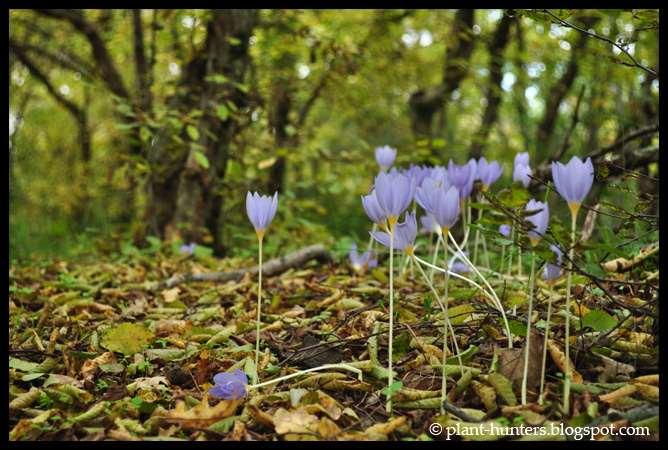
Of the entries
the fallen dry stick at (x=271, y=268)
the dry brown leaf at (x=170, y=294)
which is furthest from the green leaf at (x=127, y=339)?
the fallen dry stick at (x=271, y=268)

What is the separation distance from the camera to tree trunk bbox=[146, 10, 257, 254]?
18.7ft

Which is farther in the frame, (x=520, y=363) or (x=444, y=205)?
(x=520, y=363)

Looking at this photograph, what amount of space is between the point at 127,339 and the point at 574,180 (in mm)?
1814

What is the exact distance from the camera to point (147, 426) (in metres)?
1.85

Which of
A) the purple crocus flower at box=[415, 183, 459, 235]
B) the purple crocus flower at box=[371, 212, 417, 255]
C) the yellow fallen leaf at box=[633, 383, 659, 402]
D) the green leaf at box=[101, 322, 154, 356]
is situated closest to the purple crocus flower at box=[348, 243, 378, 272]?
the green leaf at box=[101, 322, 154, 356]

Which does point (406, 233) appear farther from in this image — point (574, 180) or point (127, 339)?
point (127, 339)

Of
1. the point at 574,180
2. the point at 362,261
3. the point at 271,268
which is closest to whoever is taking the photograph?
the point at 574,180

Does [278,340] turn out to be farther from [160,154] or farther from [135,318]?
[160,154]

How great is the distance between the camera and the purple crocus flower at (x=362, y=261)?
389 centimetres

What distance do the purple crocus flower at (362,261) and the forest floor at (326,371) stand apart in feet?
1.97

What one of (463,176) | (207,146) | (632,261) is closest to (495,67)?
(207,146)

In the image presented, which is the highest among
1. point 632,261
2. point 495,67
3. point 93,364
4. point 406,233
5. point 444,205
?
point 495,67

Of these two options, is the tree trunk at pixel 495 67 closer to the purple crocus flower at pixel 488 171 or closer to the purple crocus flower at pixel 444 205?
the purple crocus flower at pixel 488 171

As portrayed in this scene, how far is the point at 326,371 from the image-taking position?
7.08ft
